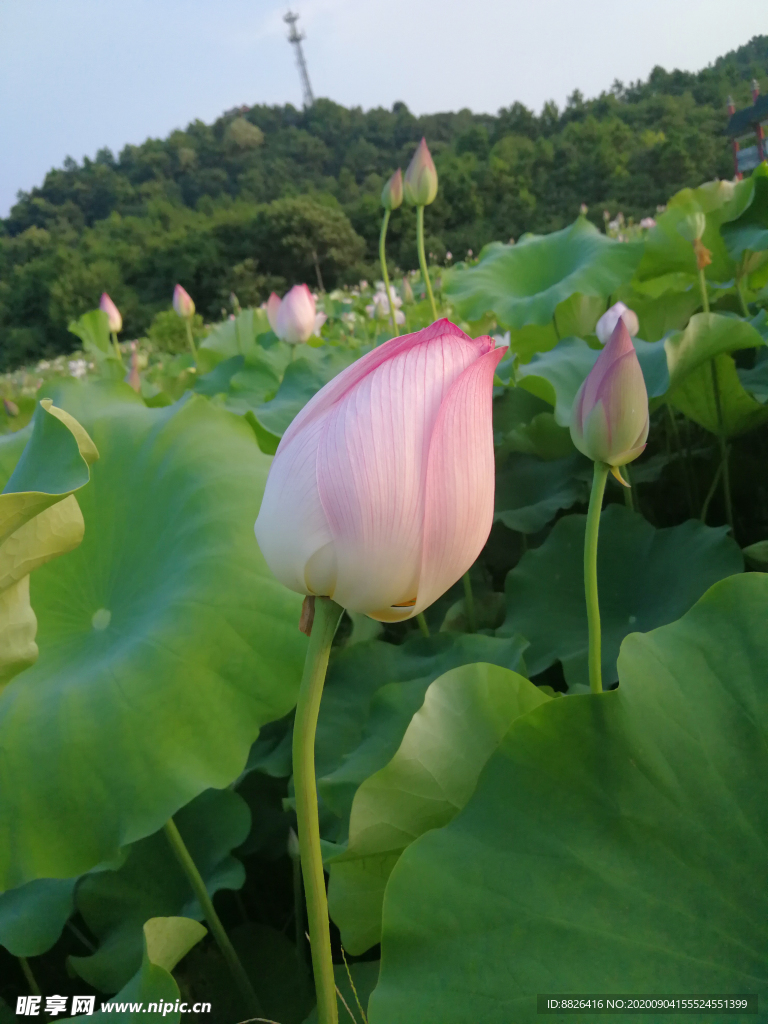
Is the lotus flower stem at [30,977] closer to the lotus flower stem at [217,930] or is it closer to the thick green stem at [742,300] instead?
the lotus flower stem at [217,930]

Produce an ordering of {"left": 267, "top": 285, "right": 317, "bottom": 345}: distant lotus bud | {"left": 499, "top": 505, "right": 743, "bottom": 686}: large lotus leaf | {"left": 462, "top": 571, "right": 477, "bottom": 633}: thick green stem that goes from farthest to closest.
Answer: {"left": 267, "top": 285, "right": 317, "bottom": 345}: distant lotus bud < {"left": 462, "top": 571, "right": 477, "bottom": 633}: thick green stem < {"left": 499, "top": 505, "right": 743, "bottom": 686}: large lotus leaf

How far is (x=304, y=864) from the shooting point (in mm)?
312

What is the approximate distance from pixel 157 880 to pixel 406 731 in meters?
0.33

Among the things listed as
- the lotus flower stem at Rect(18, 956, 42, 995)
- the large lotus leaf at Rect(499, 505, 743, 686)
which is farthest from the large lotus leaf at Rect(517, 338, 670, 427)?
the lotus flower stem at Rect(18, 956, 42, 995)

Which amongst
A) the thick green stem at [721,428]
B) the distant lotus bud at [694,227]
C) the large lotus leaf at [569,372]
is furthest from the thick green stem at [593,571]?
→ the distant lotus bud at [694,227]

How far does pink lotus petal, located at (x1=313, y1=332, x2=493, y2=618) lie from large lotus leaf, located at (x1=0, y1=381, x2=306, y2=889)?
0.26 metres

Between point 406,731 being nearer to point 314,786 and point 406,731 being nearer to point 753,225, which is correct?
point 314,786

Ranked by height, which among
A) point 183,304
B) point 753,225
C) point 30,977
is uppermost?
point 183,304

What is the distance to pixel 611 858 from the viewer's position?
0.32 meters

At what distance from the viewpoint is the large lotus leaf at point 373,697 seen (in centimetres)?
50

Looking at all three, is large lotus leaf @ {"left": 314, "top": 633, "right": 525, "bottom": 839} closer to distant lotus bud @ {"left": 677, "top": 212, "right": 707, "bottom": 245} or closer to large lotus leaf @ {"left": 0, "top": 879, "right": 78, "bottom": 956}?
large lotus leaf @ {"left": 0, "top": 879, "right": 78, "bottom": 956}

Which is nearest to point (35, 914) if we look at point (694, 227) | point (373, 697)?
point (373, 697)

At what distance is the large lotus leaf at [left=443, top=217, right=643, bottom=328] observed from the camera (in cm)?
120

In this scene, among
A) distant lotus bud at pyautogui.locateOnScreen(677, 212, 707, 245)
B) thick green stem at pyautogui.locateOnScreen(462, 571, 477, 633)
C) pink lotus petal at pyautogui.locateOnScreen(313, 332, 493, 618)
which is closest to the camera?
pink lotus petal at pyautogui.locateOnScreen(313, 332, 493, 618)
